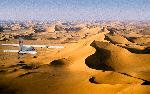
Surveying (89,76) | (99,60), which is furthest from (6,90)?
(99,60)

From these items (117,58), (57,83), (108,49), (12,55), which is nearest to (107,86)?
(57,83)

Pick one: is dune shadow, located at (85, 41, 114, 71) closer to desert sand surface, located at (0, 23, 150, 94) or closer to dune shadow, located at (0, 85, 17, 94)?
desert sand surface, located at (0, 23, 150, 94)

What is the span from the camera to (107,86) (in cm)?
1537

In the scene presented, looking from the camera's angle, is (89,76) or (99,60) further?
(99,60)

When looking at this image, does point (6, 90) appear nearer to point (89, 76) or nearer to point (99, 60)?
point (89, 76)

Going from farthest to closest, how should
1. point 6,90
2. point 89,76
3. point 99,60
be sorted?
point 99,60 < point 89,76 < point 6,90

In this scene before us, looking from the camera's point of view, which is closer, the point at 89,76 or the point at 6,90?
the point at 6,90

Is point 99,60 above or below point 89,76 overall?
below

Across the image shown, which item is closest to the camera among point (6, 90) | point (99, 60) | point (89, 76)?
point (6, 90)

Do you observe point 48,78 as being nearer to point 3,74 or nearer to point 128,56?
point 3,74

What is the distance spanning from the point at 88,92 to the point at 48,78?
→ 465cm

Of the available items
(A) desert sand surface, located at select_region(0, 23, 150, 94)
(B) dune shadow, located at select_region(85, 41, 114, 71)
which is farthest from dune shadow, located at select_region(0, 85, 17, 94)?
(B) dune shadow, located at select_region(85, 41, 114, 71)

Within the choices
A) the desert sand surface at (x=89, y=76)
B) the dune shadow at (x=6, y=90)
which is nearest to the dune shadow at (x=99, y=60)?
the desert sand surface at (x=89, y=76)

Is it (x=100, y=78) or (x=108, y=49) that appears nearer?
(x=100, y=78)
